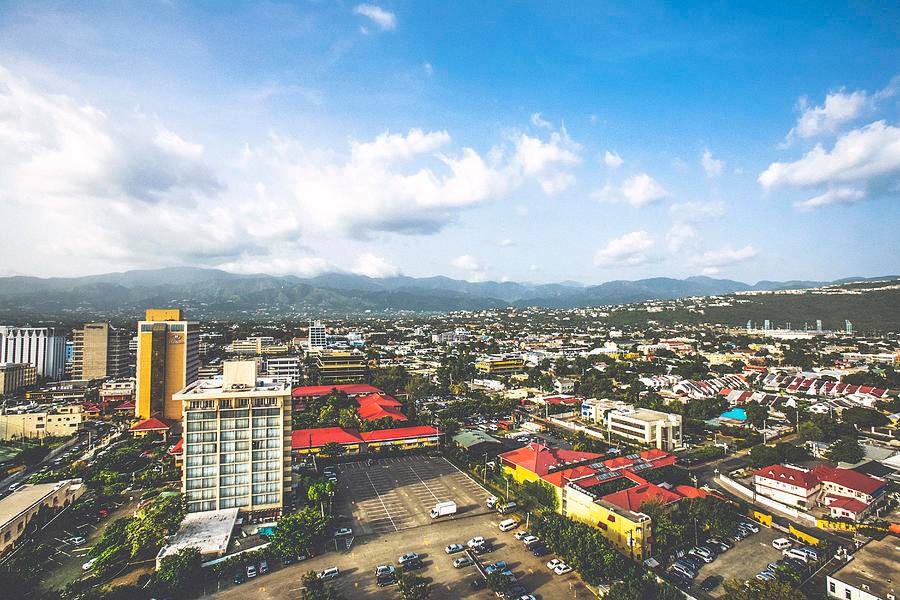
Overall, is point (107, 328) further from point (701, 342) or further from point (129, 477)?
point (701, 342)

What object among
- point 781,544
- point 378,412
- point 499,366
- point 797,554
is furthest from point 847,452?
point 499,366

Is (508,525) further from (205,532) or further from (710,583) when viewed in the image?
(205,532)

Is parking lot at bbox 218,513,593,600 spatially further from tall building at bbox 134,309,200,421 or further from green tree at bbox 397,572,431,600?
tall building at bbox 134,309,200,421

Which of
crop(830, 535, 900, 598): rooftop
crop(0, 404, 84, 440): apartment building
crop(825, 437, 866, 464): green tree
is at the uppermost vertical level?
crop(830, 535, 900, 598): rooftop

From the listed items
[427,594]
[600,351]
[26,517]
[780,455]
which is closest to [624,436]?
[780,455]

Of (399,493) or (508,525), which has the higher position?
(508,525)

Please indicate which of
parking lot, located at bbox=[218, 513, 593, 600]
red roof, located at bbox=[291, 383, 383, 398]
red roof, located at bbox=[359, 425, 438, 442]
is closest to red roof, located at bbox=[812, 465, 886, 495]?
parking lot, located at bbox=[218, 513, 593, 600]

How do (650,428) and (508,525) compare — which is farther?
(650,428)
